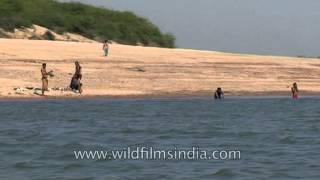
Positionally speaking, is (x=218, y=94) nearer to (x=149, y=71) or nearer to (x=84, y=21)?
(x=149, y=71)

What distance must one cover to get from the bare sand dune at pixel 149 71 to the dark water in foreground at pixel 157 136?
4.39 meters

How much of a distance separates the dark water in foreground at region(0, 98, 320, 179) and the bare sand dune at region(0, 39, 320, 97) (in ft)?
14.4

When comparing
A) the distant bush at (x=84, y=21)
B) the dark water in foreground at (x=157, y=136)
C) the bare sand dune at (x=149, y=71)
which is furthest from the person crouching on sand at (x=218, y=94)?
the distant bush at (x=84, y=21)

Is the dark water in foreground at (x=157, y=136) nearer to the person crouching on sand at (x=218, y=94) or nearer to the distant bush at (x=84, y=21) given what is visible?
the person crouching on sand at (x=218, y=94)

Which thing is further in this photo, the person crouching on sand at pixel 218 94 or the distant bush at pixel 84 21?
the distant bush at pixel 84 21

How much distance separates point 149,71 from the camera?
37688 millimetres

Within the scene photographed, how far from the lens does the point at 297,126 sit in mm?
19328

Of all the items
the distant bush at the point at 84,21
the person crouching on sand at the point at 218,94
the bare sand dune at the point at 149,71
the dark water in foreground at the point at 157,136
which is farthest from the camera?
the distant bush at the point at 84,21

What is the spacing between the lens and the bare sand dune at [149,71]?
3288 centimetres

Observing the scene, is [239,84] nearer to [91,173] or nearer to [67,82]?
[67,82]

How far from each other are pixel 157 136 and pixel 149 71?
2144 centimetres

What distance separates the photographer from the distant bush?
198 feet

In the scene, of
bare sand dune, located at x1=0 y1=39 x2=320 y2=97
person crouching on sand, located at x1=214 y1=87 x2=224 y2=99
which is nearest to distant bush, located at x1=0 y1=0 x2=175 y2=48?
bare sand dune, located at x1=0 y1=39 x2=320 y2=97

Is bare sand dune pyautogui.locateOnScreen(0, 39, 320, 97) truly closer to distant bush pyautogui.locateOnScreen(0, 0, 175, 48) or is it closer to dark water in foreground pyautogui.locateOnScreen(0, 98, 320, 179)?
dark water in foreground pyautogui.locateOnScreen(0, 98, 320, 179)
